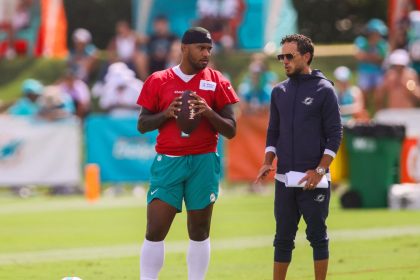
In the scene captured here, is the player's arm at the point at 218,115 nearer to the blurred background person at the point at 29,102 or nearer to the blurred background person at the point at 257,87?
the blurred background person at the point at 29,102

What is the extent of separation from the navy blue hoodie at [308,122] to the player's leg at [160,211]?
875 millimetres

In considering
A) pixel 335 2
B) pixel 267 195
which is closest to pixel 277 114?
pixel 267 195

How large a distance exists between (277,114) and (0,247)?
19.5ft

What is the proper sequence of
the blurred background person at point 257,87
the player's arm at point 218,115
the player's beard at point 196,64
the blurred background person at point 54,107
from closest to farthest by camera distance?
the player's arm at point 218,115
the player's beard at point 196,64
the blurred background person at point 54,107
the blurred background person at point 257,87

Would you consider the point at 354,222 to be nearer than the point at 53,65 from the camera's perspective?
Yes

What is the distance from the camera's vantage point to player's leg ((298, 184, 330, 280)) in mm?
9828

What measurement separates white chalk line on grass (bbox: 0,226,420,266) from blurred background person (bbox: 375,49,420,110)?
6.76 metres

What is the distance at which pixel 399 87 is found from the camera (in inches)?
903

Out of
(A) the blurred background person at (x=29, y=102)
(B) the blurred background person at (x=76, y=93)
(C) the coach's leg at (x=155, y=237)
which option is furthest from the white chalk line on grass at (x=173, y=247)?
(B) the blurred background person at (x=76, y=93)

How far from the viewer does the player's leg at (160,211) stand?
31.9ft

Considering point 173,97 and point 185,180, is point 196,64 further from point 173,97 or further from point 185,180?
point 185,180

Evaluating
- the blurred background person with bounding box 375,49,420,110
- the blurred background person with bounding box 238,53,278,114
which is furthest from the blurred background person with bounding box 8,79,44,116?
the blurred background person with bounding box 375,49,420,110

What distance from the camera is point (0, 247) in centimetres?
1487

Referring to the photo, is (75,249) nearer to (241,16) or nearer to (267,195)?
(267,195)
